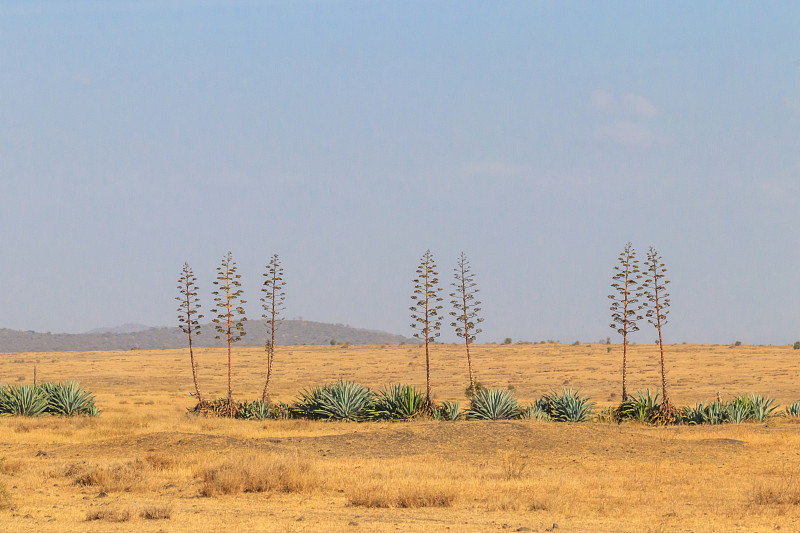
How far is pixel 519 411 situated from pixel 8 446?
525 inches

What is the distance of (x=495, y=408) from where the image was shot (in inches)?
947

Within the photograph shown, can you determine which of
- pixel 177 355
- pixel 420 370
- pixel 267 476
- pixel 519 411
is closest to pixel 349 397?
pixel 519 411

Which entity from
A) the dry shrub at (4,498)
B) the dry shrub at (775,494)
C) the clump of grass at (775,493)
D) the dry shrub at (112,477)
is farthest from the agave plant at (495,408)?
the dry shrub at (4,498)

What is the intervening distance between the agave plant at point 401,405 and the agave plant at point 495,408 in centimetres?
154

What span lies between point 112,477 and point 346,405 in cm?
1126

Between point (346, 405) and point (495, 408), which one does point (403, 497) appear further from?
point (346, 405)

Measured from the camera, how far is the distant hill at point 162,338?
12850 cm

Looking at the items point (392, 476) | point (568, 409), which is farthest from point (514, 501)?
point (568, 409)

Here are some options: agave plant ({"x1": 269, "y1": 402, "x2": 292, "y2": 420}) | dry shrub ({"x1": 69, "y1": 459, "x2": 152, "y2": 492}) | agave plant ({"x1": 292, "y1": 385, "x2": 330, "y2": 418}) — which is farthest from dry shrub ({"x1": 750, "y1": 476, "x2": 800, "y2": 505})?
agave plant ({"x1": 269, "y1": 402, "x2": 292, "y2": 420})

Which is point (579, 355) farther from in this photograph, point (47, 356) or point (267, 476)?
point (267, 476)

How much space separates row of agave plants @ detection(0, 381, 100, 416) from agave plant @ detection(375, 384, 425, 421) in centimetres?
954

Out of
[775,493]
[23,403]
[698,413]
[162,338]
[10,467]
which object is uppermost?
[162,338]

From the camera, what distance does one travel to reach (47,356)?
76562 millimetres

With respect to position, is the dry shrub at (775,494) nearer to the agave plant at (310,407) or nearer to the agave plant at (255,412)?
the agave plant at (310,407)
